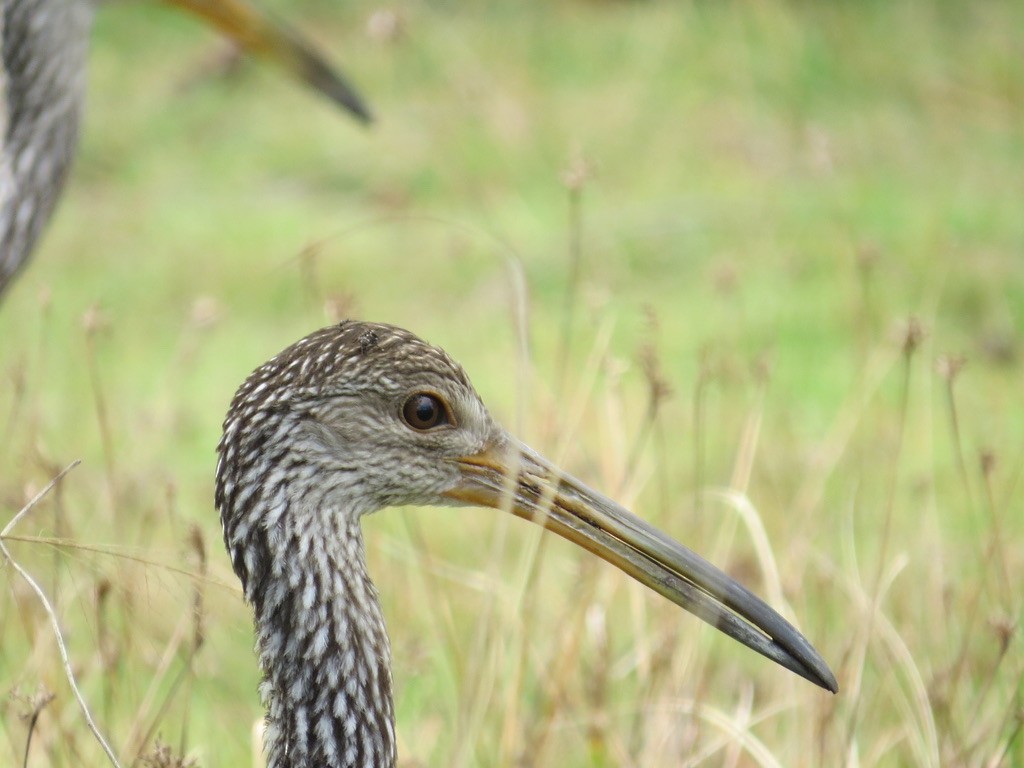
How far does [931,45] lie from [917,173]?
43.6 inches

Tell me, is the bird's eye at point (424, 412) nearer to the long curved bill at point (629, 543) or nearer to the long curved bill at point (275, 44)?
the long curved bill at point (629, 543)

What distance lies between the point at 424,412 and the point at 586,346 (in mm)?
3055

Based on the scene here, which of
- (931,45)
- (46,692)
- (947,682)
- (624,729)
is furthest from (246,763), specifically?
(931,45)

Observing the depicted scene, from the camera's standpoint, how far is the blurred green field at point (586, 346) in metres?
3.09

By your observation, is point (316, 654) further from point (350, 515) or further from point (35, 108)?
point (35, 108)

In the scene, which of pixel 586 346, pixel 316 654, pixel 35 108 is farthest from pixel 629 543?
pixel 586 346

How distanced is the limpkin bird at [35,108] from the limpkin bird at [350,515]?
4.79ft

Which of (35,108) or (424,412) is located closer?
(424,412)

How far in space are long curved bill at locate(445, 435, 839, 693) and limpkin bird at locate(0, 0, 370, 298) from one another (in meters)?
1.55

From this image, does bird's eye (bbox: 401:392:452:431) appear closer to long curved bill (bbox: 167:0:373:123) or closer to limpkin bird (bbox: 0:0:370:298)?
limpkin bird (bbox: 0:0:370:298)

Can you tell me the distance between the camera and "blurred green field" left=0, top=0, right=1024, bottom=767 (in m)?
3.09

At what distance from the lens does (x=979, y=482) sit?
475 centimetres

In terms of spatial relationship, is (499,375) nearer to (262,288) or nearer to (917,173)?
(262,288)

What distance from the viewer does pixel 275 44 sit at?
182 inches
